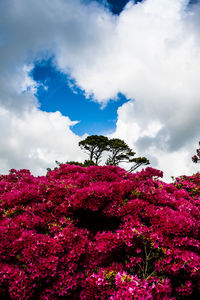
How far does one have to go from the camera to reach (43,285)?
13.1 feet

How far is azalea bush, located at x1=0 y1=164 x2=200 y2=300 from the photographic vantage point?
3848 millimetres

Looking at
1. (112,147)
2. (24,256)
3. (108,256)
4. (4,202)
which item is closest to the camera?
(24,256)

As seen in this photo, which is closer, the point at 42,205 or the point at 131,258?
the point at 131,258

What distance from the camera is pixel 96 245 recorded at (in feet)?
14.3

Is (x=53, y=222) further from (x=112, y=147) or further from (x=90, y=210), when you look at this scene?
(x=112, y=147)

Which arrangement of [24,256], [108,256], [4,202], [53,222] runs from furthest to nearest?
1. [4,202]
2. [53,222]
3. [108,256]
4. [24,256]

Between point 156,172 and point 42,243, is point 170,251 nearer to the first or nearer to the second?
point 42,243

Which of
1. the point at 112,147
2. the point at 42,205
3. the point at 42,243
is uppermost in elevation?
the point at 112,147

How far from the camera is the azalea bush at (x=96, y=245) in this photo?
3.85 meters

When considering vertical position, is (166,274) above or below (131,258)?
below

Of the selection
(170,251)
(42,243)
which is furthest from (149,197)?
(42,243)

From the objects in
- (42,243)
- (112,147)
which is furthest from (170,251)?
(112,147)

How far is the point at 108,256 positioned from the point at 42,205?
1.90m

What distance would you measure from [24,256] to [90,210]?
1.73m
